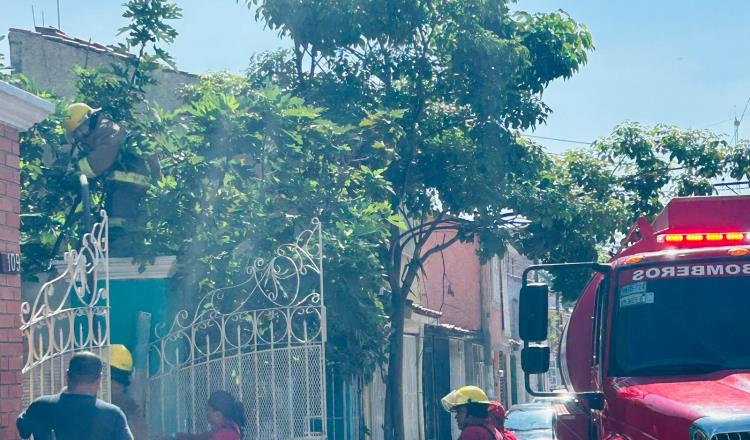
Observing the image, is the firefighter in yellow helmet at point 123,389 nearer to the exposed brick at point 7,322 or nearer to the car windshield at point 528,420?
the exposed brick at point 7,322

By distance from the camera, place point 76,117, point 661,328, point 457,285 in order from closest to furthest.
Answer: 1. point 661,328
2. point 76,117
3. point 457,285

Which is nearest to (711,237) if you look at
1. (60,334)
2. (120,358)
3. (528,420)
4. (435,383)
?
(60,334)

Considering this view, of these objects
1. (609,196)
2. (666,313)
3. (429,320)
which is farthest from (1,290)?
(429,320)

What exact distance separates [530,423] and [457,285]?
1125 centimetres

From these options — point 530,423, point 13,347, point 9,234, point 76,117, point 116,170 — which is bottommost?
point 530,423

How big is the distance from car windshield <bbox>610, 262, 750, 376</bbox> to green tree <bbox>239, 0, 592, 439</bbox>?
7.95 m

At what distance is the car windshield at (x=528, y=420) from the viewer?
19.8 metres

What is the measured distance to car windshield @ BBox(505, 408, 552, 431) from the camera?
65.0 feet

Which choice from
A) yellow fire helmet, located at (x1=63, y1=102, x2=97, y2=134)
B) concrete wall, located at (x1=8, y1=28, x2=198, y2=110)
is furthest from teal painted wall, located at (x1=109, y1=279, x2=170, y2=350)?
concrete wall, located at (x1=8, y1=28, x2=198, y2=110)

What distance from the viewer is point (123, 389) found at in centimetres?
845

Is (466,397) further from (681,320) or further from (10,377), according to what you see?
(10,377)

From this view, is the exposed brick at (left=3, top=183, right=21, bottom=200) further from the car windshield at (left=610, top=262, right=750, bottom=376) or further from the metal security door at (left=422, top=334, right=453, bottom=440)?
the metal security door at (left=422, top=334, right=453, bottom=440)

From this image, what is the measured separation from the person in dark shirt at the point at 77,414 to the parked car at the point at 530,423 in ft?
45.1

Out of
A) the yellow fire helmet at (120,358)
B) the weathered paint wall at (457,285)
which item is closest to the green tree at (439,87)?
the yellow fire helmet at (120,358)
